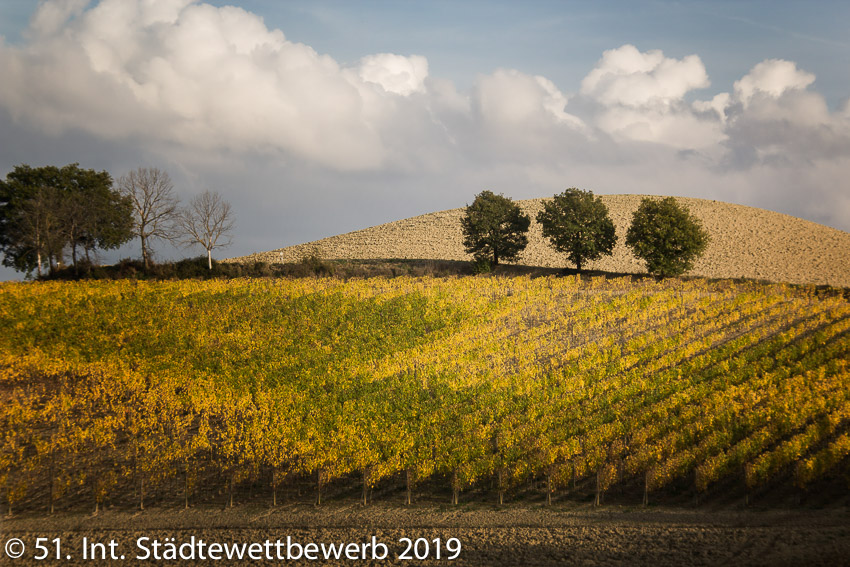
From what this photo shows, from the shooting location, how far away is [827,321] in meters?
32.9

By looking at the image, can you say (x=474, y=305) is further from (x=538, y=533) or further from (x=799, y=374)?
(x=538, y=533)

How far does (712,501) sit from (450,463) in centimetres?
864

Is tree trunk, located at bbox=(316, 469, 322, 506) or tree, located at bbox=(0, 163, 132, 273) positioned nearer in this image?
tree trunk, located at bbox=(316, 469, 322, 506)

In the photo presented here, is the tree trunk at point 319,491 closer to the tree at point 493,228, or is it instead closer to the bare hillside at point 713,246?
the tree at point 493,228

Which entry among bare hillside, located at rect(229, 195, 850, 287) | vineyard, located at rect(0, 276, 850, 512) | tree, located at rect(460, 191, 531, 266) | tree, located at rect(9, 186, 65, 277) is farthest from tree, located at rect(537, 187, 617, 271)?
tree, located at rect(9, 186, 65, 277)

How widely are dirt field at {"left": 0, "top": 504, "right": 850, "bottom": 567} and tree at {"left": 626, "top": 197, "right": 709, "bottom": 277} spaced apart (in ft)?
136

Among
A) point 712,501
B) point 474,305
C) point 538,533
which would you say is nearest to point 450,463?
point 538,533

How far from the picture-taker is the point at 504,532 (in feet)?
55.3

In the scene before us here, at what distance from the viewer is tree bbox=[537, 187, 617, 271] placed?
6234 centimetres

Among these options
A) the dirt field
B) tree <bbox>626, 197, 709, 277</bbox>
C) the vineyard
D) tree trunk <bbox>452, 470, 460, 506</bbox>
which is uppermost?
tree <bbox>626, 197, 709, 277</bbox>

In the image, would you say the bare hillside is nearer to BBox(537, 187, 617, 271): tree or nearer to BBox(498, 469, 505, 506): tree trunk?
BBox(537, 187, 617, 271): tree

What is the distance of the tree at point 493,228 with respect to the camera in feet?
218

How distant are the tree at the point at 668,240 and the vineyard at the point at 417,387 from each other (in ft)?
33.1

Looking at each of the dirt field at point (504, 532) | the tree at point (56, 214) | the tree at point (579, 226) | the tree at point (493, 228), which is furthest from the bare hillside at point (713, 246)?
the dirt field at point (504, 532)
